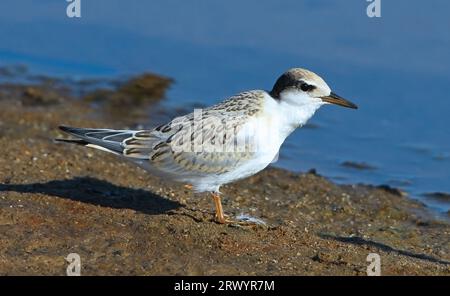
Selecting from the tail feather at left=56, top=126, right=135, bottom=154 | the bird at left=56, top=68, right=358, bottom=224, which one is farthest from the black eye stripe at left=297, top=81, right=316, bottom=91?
the tail feather at left=56, top=126, right=135, bottom=154

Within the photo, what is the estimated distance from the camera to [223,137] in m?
7.33

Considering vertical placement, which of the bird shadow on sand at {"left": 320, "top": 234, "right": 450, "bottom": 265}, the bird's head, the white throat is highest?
the bird's head

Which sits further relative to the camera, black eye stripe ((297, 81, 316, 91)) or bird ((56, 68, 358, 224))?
black eye stripe ((297, 81, 316, 91))

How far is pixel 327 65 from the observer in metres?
12.2

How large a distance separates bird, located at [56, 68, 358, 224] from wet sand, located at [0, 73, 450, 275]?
368 mm

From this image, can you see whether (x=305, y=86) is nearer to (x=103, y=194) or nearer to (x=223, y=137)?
(x=223, y=137)

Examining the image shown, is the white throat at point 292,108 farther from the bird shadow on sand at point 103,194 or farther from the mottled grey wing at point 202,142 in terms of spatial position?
the bird shadow on sand at point 103,194

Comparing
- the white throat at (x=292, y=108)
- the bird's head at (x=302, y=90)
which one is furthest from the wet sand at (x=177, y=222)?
the bird's head at (x=302, y=90)

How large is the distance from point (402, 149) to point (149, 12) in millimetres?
4857

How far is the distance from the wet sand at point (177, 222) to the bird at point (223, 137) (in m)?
0.37

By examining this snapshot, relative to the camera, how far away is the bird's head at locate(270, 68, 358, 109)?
7.48 metres

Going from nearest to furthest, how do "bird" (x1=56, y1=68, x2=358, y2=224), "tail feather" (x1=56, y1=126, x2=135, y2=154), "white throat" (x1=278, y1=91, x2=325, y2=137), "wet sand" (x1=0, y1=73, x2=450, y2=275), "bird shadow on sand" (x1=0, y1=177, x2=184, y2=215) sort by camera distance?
1. "wet sand" (x1=0, y1=73, x2=450, y2=275)
2. "bird" (x1=56, y1=68, x2=358, y2=224)
3. "white throat" (x1=278, y1=91, x2=325, y2=137)
4. "tail feather" (x1=56, y1=126, x2=135, y2=154)
5. "bird shadow on sand" (x1=0, y1=177, x2=184, y2=215)

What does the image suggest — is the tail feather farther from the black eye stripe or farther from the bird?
the black eye stripe

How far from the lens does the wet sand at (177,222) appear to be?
6.34 m
